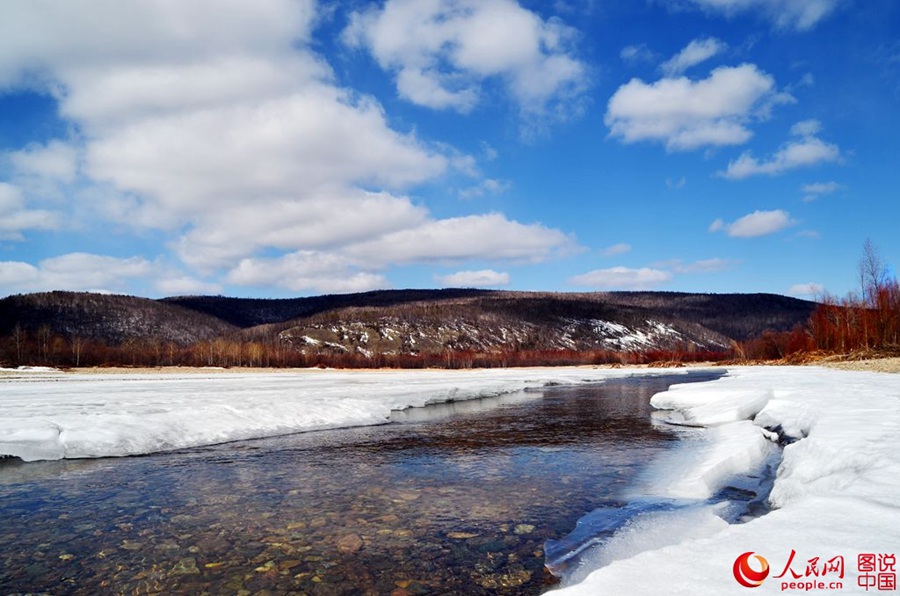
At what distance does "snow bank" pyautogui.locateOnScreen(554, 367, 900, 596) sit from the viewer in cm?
462

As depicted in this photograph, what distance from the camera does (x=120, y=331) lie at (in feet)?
540

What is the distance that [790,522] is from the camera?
585 centimetres

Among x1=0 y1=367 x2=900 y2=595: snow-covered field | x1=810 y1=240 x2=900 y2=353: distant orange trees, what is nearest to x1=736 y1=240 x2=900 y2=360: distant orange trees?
x1=810 y1=240 x2=900 y2=353: distant orange trees

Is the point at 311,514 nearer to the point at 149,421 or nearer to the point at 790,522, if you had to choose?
the point at 790,522

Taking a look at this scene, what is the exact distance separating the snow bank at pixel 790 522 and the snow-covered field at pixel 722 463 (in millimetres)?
18

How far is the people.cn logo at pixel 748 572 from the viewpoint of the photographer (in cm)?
450

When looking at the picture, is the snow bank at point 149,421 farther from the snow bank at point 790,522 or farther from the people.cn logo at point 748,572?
the people.cn logo at point 748,572

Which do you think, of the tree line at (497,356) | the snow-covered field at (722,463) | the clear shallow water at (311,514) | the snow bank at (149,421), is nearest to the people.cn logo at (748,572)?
the snow-covered field at (722,463)

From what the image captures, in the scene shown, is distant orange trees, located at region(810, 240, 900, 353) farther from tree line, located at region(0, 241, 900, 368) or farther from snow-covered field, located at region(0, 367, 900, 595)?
snow-covered field, located at region(0, 367, 900, 595)

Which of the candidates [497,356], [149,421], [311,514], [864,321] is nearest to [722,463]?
[311,514]

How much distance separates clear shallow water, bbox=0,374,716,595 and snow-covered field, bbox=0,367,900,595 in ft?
3.49

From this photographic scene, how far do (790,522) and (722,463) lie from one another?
18.6 ft

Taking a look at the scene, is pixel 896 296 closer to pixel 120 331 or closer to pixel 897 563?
pixel 897 563

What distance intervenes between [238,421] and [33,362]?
83.2m
